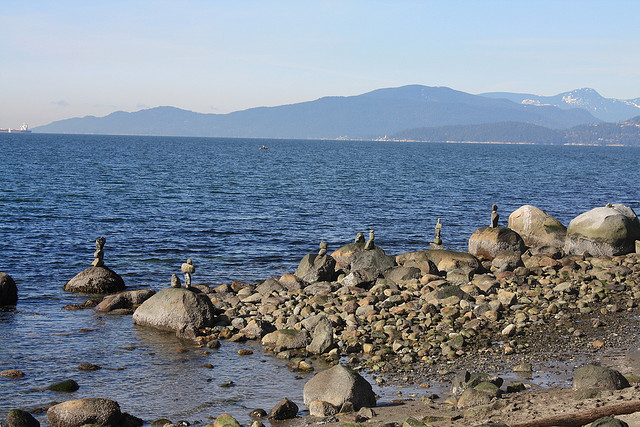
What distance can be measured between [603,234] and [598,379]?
17202 mm

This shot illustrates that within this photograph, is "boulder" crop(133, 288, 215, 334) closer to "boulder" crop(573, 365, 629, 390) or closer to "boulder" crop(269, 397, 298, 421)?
"boulder" crop(269, 397, 298, 421)

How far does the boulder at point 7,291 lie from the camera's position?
2200 centimetres

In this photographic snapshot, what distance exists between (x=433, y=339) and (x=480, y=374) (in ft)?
10.6

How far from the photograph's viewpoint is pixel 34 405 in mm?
13648

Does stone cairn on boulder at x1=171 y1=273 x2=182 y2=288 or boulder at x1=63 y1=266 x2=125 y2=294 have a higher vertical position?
stone cairn on boulder at x1=171 y1=273 x2=182 y2=288

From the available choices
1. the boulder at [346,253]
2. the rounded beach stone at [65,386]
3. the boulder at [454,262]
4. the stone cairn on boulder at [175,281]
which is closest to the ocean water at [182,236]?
the rounded beach stone at [65,386]

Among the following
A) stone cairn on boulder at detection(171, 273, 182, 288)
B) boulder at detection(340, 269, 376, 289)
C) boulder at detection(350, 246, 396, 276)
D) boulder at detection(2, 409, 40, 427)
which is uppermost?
stone cairn on boulder at detection(171, 273, 182, 288)

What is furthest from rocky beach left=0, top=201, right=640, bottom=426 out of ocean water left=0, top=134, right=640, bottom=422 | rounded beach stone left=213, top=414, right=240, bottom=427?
ocean water left=0, top=134, right=640, bottom=422

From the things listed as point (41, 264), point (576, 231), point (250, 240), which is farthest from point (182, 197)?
point (576, 231)

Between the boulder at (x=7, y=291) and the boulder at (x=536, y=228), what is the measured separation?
2262 centimetres

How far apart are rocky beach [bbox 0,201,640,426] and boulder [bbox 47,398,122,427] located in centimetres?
2

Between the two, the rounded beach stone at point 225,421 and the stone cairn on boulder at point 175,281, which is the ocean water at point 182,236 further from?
the stone cairn on boulder at point 175,281

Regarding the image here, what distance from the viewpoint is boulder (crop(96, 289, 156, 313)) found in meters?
21.6

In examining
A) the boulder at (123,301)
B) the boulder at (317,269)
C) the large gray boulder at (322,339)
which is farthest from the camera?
the boulder at (317,269)
